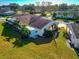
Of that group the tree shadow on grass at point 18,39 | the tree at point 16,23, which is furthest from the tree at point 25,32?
the tree at point 16,23

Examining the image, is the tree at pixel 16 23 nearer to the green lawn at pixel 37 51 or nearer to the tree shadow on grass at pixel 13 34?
the tree shadow on grass at pixel 13 34

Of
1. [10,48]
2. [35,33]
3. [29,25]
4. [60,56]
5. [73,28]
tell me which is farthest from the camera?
[29,25]

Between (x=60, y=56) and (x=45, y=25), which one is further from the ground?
(x=45, y=25)

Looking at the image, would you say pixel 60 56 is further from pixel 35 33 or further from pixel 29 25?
pixel 29 25

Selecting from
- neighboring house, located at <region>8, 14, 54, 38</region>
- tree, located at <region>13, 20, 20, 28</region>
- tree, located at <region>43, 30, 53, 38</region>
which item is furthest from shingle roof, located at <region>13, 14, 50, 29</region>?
tree, located at <region>43, 30, 53, 38</region>

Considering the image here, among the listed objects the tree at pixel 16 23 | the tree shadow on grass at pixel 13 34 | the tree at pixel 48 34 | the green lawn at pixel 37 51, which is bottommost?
the green lawn at pixel 37 51

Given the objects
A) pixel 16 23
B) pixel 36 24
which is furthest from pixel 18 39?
pixel 16 23

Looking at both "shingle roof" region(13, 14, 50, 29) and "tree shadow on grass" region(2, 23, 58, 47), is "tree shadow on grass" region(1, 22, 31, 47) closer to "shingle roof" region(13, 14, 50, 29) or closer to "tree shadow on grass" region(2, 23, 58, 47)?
"tree shadow on grass" region(2, 23, 58, 47)

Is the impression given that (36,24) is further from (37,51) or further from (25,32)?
(37,51)

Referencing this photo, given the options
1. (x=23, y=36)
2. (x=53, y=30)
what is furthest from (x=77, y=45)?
(x=23, y=36)
